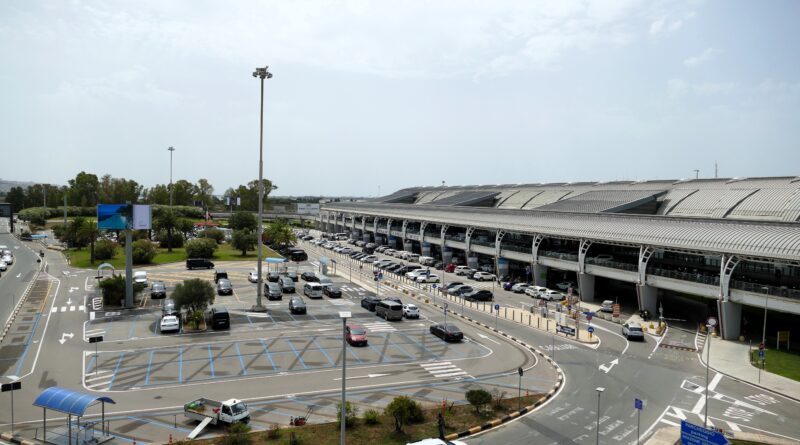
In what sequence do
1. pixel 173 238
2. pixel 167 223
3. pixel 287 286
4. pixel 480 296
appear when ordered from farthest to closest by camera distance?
1. pixel 173 238
2. pixel 167 223
3. pixel 287 286
4. pixel 480 296

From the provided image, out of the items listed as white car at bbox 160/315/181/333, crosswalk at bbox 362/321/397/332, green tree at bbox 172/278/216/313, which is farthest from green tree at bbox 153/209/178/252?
crosswalk at bbox 362/321/397/332

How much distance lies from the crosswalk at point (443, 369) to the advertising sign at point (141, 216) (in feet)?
102

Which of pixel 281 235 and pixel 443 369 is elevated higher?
pixel 281 235

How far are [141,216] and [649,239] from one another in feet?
147

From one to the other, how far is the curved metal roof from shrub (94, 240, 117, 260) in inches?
1954

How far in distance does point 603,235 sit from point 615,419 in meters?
30.7

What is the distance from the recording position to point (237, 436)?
1992 cm

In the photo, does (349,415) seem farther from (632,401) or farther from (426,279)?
(426,279)

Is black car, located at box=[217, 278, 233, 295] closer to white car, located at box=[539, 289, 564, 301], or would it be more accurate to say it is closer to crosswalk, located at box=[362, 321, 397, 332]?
crosswalk, located at box=[362, 321, 397, 332]

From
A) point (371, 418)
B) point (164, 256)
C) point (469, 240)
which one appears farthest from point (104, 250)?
point (371, 418)

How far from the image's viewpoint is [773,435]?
22141mm

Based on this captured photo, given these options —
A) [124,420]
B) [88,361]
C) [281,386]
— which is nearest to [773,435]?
[281,386]

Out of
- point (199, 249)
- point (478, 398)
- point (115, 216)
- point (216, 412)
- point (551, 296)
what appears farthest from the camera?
point (199, 249)

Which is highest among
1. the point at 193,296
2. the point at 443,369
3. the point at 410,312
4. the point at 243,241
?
the point at 243,241
